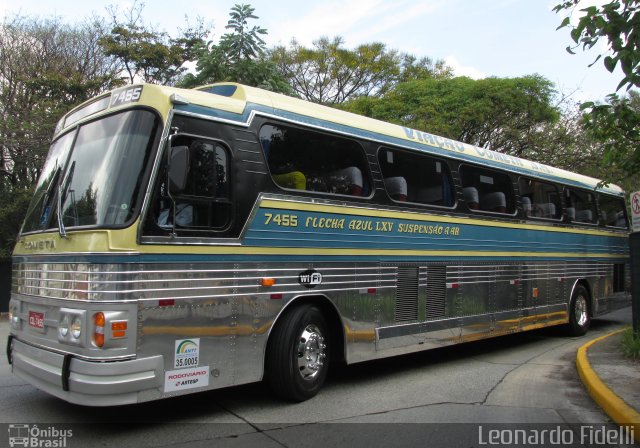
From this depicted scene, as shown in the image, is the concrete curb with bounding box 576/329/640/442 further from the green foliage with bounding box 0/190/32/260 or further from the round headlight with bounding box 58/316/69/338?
the green foliage with bounding box 0/190/32/260

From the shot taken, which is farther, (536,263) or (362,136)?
(536,263)

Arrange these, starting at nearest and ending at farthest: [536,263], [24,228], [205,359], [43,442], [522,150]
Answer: [43,442] → [205,359] → [24,228] → [536,263] → [522,150]

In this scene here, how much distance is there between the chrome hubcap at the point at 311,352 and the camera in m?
6.00

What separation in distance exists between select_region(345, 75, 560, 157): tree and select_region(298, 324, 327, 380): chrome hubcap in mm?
17557

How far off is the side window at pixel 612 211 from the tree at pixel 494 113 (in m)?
8.72

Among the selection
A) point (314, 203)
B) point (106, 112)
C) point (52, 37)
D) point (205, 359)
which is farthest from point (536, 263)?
point (52, 37)

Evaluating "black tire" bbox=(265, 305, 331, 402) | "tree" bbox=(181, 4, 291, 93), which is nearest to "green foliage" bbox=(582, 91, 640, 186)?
"black tire" bbox=(265, 305, 331, 402)

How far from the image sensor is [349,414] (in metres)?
5.65

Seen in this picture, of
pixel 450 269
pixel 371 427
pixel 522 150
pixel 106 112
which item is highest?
pixel 522 150

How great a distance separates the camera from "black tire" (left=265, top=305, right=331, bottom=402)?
18.8ft

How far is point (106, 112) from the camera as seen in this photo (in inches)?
209

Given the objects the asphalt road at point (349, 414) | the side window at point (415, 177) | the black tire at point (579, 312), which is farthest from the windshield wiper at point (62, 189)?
the black tire at point (579, 312)

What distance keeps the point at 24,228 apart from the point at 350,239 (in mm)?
3773

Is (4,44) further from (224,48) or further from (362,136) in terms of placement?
(362,136)
